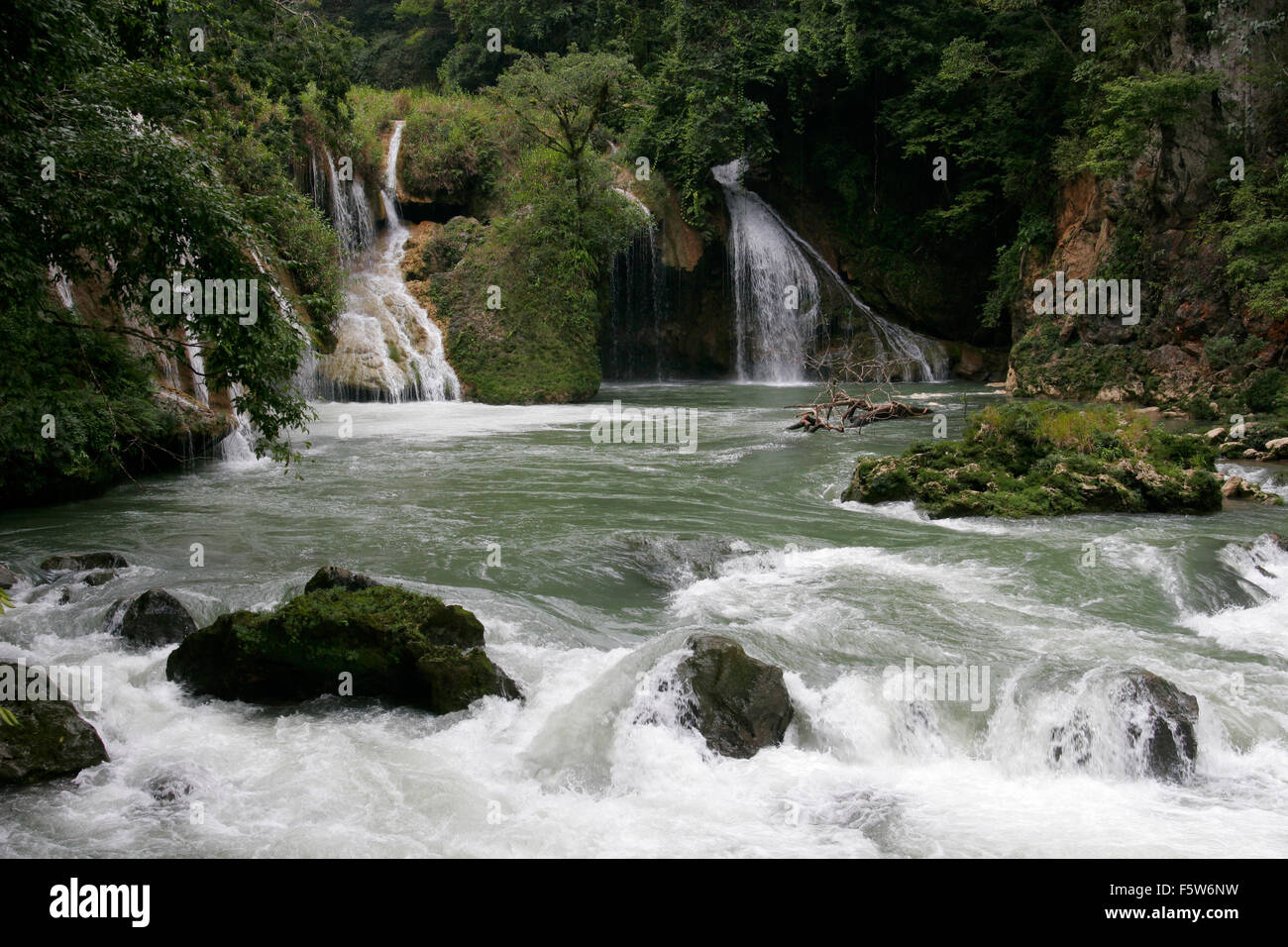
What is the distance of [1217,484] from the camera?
11922 millimetres

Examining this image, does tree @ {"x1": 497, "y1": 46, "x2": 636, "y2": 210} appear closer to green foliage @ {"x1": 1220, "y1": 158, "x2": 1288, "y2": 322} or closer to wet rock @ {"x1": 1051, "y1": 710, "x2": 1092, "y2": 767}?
green foliage @ {"x1": 1220, "y1": 158, "x2": 1288, "y2": 322}

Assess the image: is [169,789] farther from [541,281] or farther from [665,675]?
[541,281]

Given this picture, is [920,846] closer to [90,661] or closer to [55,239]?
[90,661]

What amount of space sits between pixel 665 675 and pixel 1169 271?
18084mm

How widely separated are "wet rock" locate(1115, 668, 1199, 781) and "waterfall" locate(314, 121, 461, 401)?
750 inches

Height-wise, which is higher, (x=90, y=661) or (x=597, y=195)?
(x=597, y=195)

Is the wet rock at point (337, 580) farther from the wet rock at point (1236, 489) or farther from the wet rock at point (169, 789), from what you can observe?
the wet rock at point (1236, 489)

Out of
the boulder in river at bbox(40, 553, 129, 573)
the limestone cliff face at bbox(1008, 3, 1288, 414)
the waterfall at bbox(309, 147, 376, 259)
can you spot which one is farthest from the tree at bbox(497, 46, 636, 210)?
the boulder in river at bbox(40, 553, 129, 573)

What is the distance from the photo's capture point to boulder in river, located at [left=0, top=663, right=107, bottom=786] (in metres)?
5.70

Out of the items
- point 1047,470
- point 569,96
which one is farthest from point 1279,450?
point 569,96

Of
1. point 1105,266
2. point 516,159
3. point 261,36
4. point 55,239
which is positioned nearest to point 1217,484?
point 1105,266

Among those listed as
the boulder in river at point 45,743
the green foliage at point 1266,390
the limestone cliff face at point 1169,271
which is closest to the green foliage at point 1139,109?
the limestone cliff face at point 1169,271
